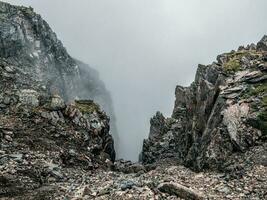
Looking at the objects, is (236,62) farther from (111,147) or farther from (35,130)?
(35,130)

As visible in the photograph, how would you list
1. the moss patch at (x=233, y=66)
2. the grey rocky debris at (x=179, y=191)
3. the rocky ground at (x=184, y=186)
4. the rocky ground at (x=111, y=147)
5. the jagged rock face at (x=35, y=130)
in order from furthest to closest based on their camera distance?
1. the moss patch at (x=233, y=66)
2. the jagged rock face at (x=35, y=130)
3. the rocky ground at (x=111, y=147)
4. the rocky ground at (x=184, y=186)
5. the grey rocky debris at (x=179, y=191)

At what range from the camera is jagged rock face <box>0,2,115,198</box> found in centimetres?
3919

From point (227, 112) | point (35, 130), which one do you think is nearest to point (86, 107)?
point (35, 130)

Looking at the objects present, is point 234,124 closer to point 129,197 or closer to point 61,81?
point 129,197

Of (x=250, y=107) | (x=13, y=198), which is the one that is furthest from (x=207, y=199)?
(x=250, y=107)

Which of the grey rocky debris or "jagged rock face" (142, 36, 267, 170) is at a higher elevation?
"jagged rock face" (142, 36, 267, 170)

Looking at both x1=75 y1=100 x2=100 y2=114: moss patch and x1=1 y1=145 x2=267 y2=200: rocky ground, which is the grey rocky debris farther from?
x1=75 y1=100 x2=100 y2=114: moss patch

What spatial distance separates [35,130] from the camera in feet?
176

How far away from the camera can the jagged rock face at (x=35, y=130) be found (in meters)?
39.2

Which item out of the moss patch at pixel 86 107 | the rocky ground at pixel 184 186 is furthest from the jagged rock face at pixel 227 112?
the moss patch at pixel 86 107

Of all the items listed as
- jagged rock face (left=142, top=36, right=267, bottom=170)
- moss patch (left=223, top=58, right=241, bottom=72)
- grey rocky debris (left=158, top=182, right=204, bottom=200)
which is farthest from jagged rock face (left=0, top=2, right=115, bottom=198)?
moss patch (left=223, top=58, right=241, bottom=72)

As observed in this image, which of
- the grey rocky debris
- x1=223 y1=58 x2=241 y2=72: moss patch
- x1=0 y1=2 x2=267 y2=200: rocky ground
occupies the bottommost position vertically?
the grey rocky debris

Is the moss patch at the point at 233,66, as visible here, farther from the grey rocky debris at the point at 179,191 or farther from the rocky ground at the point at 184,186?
the grey rocky debris at the point at 179,191

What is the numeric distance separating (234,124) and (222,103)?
526 cm
